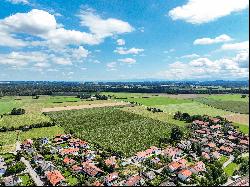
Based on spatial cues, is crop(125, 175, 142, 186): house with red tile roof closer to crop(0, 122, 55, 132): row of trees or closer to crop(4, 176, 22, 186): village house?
crop(4, 176, 22, 186): village house

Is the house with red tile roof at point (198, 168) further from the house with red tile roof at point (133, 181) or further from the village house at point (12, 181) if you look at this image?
the village house at point (12, 181)

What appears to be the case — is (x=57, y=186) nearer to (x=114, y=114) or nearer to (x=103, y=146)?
(x=103, y=146)

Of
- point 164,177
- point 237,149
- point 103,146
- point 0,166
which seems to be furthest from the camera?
point 103,146

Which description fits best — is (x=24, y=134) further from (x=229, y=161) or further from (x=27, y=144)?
(x=229, y=161)

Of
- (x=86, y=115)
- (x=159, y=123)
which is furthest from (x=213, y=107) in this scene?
(x=86, y=115)

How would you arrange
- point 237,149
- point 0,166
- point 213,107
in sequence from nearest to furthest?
point 0,166 < point 237,149 < point 213,107

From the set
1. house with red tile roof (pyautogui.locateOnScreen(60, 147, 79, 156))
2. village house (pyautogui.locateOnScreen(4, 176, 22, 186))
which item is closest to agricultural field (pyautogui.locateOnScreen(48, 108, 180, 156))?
house with red tile roof (pyautogui.locateOnScreen(60, 147, 79, 156))

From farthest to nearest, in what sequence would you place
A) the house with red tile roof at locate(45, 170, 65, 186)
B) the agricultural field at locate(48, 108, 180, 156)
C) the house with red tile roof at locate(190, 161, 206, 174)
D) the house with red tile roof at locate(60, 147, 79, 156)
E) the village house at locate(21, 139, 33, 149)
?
the agricultural field at locate(48, 108, 180, 156), the village house at locate(21, 139, 33, 149), the house with red tile roof at locate(60, 147, 79, 156), the house with red tile roof at locate(190, 161, 206, 174), the house with red tile roof at locate(45, 170, 65, 186)
